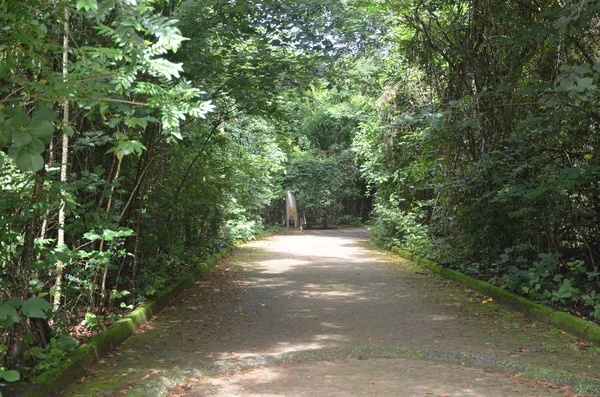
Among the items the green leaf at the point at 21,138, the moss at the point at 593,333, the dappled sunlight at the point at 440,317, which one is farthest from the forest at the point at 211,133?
the dappled sunlight at the point at 440,317

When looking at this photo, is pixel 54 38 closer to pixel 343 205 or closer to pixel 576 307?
pixel 576 307

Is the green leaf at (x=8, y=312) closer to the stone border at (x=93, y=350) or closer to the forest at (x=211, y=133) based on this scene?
the forest at (x=211, y=133)

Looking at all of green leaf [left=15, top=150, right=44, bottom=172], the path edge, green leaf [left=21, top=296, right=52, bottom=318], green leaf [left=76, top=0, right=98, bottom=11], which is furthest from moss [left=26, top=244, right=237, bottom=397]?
green leaf [left=76, top=0, right=98, bottom=11]

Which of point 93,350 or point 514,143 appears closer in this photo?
point 93,350

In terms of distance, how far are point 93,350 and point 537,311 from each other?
559 centimetres

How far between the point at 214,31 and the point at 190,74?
2.66ft

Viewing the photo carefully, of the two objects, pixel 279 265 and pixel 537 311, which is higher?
pixel 279 265

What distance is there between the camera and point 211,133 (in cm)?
1092

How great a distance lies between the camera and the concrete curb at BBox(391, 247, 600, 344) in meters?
6.79

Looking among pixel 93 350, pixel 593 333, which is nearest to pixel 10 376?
pixel 93 350

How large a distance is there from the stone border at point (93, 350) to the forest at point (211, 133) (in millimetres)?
149

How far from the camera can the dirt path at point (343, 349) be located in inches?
207

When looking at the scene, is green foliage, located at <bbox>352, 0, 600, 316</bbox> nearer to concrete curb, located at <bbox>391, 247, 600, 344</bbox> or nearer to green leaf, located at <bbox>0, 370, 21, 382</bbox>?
concrete curb, located at <bbox>391, 247, 600, 344</bbox>

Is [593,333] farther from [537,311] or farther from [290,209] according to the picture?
[290,209]
